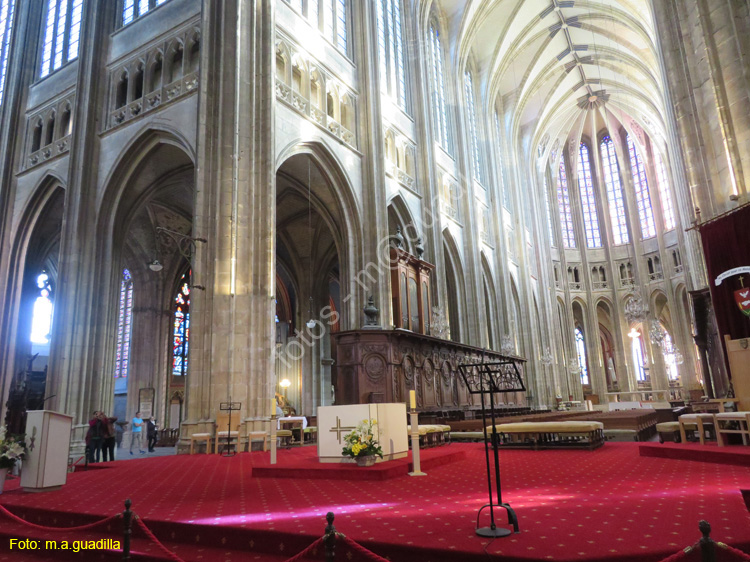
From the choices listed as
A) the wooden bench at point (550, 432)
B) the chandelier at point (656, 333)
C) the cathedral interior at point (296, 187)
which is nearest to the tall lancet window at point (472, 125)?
the cathedral interior at point (296, 187)

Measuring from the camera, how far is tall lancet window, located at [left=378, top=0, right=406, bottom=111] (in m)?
19.8

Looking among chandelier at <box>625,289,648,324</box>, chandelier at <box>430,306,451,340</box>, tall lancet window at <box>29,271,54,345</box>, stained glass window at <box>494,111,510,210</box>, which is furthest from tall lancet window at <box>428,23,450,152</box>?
tall lancet window at <box>29,271,54,345</box>

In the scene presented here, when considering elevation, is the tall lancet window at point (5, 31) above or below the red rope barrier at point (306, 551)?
above

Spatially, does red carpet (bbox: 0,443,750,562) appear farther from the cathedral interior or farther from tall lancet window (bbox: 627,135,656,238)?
tall lancet window (bbox: 627,135,656,238)

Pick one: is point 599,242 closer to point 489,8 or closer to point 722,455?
point 489,8

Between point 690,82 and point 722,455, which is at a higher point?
point 690,82

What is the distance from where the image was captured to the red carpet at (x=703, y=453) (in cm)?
682

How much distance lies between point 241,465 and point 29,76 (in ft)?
54.4

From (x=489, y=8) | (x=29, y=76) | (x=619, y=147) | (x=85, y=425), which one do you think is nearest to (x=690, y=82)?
(x=489, y=8)

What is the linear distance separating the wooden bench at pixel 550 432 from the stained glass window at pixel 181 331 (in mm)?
16049

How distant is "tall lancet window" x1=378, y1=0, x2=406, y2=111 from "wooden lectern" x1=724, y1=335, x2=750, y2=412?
1384cm

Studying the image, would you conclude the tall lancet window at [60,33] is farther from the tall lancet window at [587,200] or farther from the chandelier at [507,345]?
the tall lancet window at [587,200]

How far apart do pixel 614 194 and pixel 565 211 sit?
349cm

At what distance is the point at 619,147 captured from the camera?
38.8m
